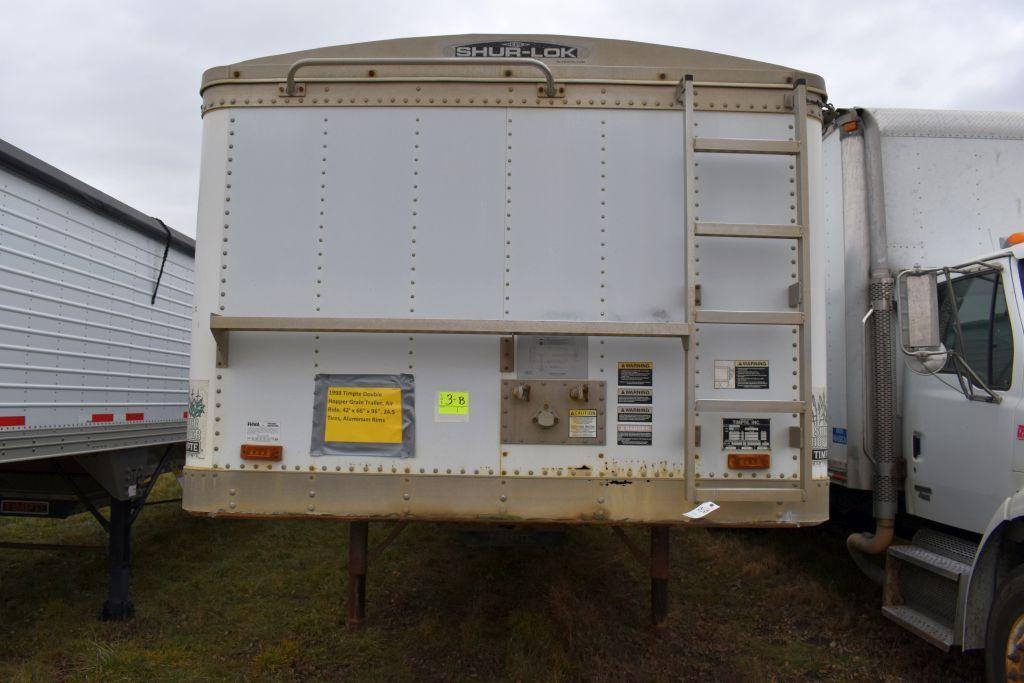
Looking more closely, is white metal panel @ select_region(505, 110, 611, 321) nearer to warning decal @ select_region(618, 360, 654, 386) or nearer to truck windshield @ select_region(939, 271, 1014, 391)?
warning decal @ select_region(618, 360, 654, 386)

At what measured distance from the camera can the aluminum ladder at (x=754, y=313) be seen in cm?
307

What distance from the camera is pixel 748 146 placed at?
10.4ft

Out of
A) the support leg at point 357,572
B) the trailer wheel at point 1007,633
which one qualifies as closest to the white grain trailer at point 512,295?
the support leg at point 357,572

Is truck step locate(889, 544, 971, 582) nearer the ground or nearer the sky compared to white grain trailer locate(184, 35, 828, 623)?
nearer the ground

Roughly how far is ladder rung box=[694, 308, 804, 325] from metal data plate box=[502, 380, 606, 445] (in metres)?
0.57

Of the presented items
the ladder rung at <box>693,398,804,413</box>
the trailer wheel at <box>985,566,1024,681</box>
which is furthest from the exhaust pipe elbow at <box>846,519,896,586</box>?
the ladder rung at <box>693,398,804,413</box>

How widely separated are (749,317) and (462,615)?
11.0 ft

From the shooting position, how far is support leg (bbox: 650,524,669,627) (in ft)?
12.6

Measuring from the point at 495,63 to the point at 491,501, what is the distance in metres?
2.04

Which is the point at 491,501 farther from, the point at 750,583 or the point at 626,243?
the point at 750,583

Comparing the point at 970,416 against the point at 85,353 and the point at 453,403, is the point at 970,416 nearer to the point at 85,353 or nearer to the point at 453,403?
the point at 453,403

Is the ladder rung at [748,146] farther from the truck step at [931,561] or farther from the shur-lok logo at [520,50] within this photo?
the truck step at [931,561]

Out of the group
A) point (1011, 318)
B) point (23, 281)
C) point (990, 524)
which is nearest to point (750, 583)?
point (990, 524)

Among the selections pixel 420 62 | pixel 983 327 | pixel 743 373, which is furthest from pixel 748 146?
pixel 983 327
